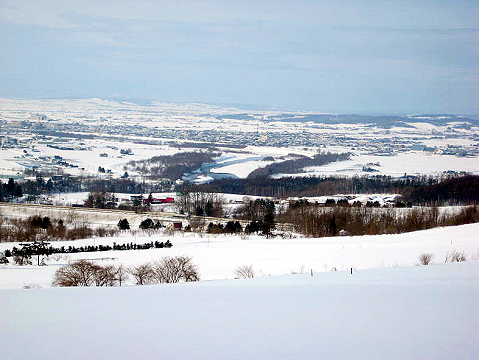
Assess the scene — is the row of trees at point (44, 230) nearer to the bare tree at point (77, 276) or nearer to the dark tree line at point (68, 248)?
the dark tree line at point (68, 248)

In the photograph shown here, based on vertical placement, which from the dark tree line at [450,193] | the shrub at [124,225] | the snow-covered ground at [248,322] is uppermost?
the snow-covered ground at [248,322]

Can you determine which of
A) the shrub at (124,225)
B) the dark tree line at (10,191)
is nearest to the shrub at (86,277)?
the shrub at (124,225)

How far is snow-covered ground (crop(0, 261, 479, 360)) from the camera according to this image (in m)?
3.08

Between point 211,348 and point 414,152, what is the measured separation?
52.5 m

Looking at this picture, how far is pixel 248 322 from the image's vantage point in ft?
11.8

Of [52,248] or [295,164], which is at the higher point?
[295,164]

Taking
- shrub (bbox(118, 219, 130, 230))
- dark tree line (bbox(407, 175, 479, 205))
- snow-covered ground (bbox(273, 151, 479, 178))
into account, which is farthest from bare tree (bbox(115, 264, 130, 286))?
snow-covered ground (bbox(273, 151, 479, 178))

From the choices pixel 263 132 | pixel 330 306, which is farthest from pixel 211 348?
pixel 263 132

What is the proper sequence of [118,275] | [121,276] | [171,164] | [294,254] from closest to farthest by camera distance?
1. [121,276]
2. [118,275]
3. [294,254]
4. [171,164]

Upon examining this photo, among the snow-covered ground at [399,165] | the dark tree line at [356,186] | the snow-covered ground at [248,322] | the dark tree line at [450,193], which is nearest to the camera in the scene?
the snow-covered ground at [248,322]

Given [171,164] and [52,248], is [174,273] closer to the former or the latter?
[52,248]

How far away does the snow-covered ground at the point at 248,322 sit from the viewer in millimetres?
3076

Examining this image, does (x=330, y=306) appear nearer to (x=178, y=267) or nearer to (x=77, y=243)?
(x=178, y=267)

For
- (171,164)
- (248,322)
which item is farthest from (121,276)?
(171,164)
